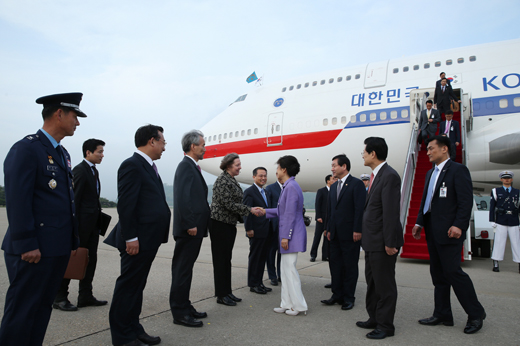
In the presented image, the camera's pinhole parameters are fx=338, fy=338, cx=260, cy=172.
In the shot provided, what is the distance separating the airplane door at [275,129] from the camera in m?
12.2

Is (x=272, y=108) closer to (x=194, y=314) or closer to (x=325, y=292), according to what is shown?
(x=325, y=292)

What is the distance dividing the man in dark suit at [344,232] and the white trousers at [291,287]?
583 millimetres

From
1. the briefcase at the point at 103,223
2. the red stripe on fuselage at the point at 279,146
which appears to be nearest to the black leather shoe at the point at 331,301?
the briefcase at the point at 103,223

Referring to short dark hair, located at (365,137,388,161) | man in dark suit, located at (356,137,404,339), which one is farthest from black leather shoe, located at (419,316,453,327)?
short dark hair, located at (365,137,388,161)

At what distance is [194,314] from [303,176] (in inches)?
357

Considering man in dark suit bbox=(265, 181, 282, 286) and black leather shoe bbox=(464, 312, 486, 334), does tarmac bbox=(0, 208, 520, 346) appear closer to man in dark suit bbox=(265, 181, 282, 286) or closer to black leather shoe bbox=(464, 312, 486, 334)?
black leather shoe bbox=(464, 312, 486, 334)

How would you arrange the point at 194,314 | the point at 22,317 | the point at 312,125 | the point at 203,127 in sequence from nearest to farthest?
the point at 22,317, the point at 194,314, the point at 312,125, the point at 203,127

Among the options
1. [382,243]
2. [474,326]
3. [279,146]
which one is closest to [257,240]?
[382,243]

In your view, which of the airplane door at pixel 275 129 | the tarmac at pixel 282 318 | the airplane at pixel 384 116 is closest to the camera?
the tarmac at pixel 282 318

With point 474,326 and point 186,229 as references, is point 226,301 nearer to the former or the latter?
point 186,229

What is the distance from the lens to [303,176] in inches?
475

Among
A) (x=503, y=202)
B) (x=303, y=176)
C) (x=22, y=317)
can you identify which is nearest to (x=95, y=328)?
(x=22, y=317)

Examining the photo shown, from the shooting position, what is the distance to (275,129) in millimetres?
12406

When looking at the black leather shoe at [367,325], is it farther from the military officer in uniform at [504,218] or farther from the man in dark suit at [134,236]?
the military officer in uniform at [504,218]
